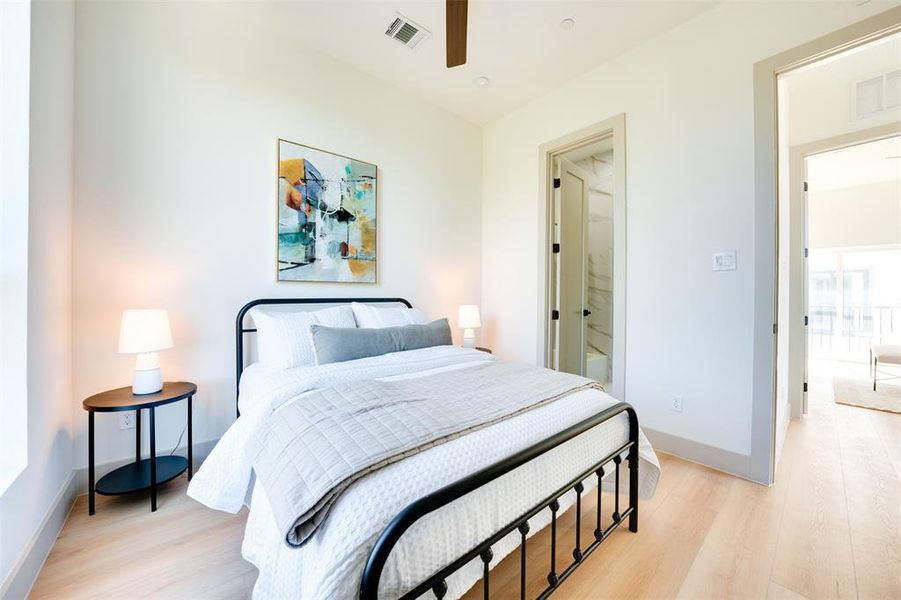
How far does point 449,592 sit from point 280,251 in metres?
2.32

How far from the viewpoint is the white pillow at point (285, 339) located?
6.73ft

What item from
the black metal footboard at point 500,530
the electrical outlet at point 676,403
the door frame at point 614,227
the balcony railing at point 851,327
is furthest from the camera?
the balcony railing at point 851,327

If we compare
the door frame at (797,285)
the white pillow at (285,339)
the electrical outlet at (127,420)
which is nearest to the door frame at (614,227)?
the door frame at (797,285)

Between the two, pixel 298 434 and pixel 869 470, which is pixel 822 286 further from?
pixel 298 434

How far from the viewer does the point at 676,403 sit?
2.43m

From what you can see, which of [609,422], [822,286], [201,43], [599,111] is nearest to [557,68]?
[599,111]

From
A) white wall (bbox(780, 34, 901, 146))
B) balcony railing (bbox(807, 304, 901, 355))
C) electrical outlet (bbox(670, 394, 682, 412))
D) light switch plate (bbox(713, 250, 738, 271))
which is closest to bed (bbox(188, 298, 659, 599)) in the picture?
electrical outlet (bbox(670, 394, 682, 412))

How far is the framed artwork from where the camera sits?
101 inches

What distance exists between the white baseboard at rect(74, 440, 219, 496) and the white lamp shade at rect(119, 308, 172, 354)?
0.76 metres

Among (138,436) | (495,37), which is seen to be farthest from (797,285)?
(138,436)

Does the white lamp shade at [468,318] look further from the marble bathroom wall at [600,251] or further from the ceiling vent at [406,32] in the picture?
the ceiling vent at [406,32]

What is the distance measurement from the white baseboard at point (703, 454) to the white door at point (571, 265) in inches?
39.9

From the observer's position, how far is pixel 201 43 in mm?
2273

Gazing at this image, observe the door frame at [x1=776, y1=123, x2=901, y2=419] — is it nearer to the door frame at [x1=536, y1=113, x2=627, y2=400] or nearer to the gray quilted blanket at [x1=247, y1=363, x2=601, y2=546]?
the door frame at [x1=536, y1=113, x2=627, y2=400]
